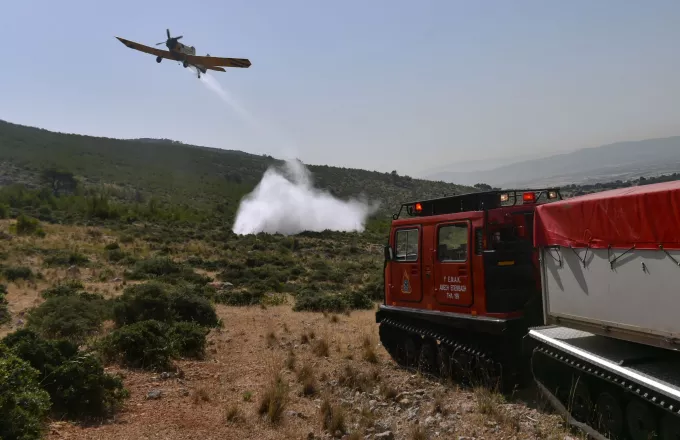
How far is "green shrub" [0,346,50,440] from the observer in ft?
17.1

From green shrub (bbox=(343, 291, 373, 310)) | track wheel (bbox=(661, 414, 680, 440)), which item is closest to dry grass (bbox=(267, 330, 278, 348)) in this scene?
green shrub (bbox=(343, 291, 373, 310))

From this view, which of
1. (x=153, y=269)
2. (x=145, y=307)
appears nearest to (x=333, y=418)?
(x=145, y=307)

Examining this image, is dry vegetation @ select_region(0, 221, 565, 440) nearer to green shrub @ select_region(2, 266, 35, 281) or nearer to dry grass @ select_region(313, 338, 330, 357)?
dry grass @ select_region(313, 338, 330, 357)

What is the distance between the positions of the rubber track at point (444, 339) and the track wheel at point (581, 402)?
4.85 ft

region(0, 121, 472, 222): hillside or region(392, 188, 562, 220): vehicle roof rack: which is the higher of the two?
region(0, 121, 472, 222): hillside

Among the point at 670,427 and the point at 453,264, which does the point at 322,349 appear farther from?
the point at 670,427

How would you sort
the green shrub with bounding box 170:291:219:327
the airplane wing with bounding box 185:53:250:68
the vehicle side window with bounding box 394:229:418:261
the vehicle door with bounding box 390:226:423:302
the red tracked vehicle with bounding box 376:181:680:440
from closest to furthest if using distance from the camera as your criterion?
the red tracked vehicle with bounding box 376:181:680:440, the vehicle door with bounding box 390:226:423:302, the vehicle side window with bounding box 394:229:418:261, the green shrub with bounding box 170:291:219:327, the airplane wing with bounding box 185:53:250:68

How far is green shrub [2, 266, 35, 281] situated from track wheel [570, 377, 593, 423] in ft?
66.3

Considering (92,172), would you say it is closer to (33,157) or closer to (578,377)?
(33,157)

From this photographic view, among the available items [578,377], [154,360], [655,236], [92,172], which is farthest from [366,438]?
[92,172]

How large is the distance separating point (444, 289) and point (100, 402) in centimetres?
554

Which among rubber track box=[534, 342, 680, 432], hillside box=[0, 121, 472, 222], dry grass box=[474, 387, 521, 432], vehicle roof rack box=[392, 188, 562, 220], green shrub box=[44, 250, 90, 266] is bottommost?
dry grass box=[474, 387, 521, 432]

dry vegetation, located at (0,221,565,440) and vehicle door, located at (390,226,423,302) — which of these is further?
vehicle door, located at (390,226,423,302)

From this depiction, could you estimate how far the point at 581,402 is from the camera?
650cm
